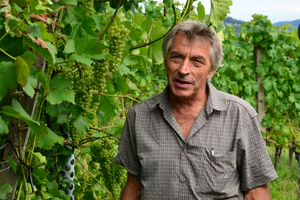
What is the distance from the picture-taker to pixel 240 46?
6.45 metres

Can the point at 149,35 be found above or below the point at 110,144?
above

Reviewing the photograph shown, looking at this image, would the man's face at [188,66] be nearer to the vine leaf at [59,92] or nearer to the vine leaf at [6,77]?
the vine leaf at [59,92]

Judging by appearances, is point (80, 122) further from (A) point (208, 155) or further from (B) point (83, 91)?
(A) point (208, 155)

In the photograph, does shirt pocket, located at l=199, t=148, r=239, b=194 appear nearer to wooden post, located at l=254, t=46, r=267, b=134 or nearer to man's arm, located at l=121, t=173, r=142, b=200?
man's arm, located at l=121, t=173, r=142, b=200

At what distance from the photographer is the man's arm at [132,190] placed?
2006mm

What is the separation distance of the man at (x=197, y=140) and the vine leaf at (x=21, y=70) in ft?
2.72

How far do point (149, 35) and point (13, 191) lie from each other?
1.30 m

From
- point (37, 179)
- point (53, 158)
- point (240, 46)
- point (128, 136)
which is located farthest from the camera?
point (240, 46)

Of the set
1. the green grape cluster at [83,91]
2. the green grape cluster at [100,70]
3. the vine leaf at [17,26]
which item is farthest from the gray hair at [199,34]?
the vine leaf at [17,26]

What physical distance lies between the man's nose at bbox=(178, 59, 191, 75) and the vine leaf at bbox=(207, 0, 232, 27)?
25cm

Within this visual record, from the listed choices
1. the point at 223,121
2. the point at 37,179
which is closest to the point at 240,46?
the point at 223,121

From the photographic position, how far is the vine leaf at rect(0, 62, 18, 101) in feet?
4.05

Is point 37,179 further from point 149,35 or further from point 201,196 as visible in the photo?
point 149,35

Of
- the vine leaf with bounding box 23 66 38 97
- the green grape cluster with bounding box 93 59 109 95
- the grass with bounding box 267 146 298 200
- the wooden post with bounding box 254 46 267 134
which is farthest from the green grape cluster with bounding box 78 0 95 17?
the wooden post with bounding box 254 46 267 134
